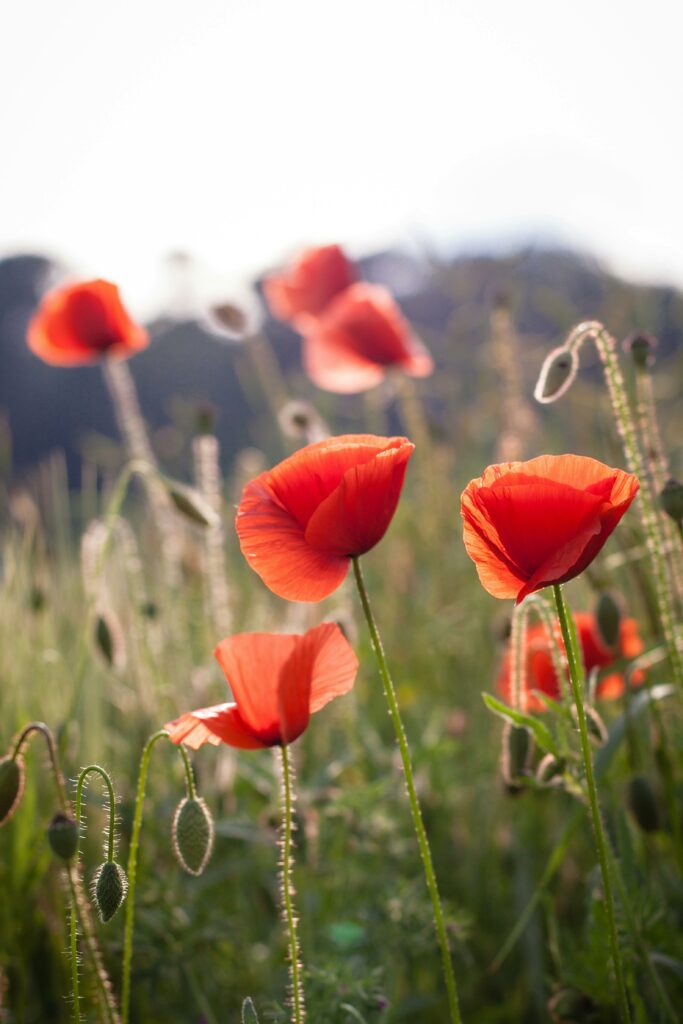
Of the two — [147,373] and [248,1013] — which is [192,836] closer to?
[248,1013]

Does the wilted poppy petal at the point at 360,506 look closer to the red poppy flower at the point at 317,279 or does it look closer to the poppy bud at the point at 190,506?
the poppy bud at the point at 190,506

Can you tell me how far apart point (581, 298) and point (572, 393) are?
5.76m

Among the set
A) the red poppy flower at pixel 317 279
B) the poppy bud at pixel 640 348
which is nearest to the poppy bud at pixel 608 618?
the poppy bud at pixel 640 348

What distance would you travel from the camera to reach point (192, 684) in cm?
199

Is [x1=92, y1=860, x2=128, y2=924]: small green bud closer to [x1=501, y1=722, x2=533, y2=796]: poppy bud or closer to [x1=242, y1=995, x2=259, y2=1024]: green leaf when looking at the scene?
[x1=242, y1=995, x2=259, y2=1024]: green leaf

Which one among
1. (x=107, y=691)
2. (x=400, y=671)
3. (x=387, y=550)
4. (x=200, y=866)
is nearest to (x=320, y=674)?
(x=200, y=866)

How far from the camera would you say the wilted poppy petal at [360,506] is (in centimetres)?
87

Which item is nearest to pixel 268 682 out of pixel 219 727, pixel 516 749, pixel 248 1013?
pixel 219 727

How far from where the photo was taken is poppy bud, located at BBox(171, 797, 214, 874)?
3.15 feet

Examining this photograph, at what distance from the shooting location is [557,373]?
1.10 metres

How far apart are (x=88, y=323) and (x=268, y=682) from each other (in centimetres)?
158

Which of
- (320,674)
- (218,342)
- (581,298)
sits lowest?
(320,674)

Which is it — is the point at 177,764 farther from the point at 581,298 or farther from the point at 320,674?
the point at 581,298

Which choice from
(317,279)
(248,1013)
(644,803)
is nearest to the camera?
(248,1013)
